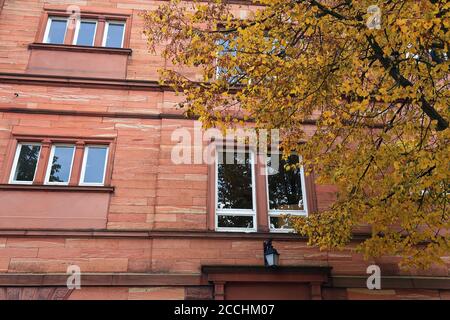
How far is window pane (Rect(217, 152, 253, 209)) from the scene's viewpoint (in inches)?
323

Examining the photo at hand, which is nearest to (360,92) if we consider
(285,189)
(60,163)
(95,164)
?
(285,189)

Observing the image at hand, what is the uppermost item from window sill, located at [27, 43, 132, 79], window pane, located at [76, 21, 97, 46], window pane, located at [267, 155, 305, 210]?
window pane, located at [76, 21, 97, 46]

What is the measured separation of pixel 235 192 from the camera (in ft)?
27.3

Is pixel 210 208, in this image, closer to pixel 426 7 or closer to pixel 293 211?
pixel 293 211

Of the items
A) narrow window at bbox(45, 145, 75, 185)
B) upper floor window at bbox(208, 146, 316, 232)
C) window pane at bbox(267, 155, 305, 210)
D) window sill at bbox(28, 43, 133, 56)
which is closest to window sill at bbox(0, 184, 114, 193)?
narrow window at bbox(45, 145, 75, 185)

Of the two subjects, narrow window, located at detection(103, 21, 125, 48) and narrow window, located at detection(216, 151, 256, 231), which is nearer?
narrow window, located at detection(216, 151, 256, 231)

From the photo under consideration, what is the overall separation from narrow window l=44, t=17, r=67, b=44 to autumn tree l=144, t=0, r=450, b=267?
4.10 meters

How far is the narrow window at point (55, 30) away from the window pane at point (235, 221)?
226 inches

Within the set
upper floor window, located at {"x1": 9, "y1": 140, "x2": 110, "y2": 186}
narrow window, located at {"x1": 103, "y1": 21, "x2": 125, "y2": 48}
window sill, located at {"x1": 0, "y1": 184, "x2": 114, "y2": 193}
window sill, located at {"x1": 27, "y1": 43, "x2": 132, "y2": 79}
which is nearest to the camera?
window sill, located at {"x1": 0, "y1": 184, "x2": 114, "y2": 193}

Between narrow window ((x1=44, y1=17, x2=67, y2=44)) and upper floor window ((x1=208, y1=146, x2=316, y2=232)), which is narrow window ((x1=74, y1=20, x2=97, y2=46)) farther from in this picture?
upper floor window ((x1=208, y1=146, x2=316, y2=232))

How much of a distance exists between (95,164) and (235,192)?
2.91 metres

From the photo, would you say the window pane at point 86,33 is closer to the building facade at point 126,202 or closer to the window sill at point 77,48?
the building facade at point 126,202

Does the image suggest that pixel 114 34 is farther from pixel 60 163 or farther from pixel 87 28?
pixel 60 163
